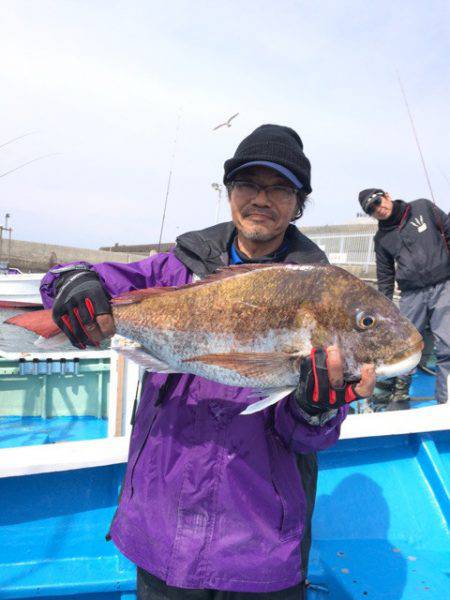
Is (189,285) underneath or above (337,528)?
above

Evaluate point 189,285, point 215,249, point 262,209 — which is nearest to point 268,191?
point 262,209

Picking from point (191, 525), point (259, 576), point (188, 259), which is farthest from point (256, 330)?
point (259, 576)

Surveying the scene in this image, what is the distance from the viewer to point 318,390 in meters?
1.69

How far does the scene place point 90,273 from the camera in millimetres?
2031

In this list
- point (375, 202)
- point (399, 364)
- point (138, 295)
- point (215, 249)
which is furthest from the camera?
point (375, 202)

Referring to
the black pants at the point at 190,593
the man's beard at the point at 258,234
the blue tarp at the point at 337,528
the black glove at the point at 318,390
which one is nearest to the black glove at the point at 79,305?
the man's beard at the point at 258,234

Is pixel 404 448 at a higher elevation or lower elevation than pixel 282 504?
lower

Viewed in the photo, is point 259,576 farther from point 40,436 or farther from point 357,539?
point 40,436

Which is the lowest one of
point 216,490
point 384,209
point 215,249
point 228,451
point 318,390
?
point 216,490

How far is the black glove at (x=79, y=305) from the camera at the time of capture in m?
1.91

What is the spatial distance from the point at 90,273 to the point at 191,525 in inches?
47.1

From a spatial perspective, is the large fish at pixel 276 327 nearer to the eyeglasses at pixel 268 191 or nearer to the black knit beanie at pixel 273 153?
the eyeglasses at pixel 268 191

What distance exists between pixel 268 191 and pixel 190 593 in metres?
1.80

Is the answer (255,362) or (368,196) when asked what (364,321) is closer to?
(255,362)
